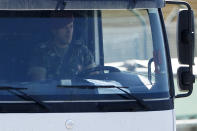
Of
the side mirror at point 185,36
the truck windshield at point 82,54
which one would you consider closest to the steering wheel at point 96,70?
the truck windshield at point 82,54

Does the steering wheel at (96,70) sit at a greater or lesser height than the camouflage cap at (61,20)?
lesser

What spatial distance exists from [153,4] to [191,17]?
0.37 metres

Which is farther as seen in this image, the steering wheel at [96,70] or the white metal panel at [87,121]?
the steering wheel at [96,70]

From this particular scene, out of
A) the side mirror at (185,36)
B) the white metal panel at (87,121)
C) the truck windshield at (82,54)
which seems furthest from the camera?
the side mirror at (185,36)

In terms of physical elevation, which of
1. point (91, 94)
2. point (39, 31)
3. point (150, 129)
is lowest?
point (150, 129)

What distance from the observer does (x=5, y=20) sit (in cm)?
468

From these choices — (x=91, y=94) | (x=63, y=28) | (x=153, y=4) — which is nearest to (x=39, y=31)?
(x=63, y=28)

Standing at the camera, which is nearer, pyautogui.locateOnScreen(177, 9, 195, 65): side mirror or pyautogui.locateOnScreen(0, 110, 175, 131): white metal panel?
pyautogui.locateOnScreen(0, 110, 175, 131): white metal panel

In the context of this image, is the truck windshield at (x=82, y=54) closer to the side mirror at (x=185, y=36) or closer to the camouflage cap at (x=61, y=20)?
the camouflage cap at (x=61, y=20)

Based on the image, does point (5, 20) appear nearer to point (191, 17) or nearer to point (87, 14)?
point (87, 14)

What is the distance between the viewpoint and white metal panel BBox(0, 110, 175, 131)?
452cm

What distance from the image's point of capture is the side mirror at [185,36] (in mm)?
4961

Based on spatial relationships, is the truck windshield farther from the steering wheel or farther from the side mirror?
the side mirror

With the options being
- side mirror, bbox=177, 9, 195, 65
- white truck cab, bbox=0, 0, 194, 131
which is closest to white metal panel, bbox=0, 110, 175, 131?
white truck cab, bbox=0, 0, 194, 131
